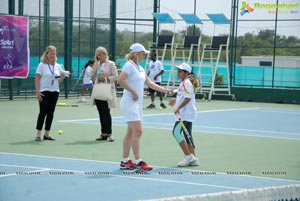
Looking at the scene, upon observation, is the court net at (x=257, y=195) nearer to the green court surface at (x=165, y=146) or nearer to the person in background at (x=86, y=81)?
the green court surface at (x=165, y=146)

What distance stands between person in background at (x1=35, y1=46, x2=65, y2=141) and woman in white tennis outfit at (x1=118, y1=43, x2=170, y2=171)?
3.52 meters

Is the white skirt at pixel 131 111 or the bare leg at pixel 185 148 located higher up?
the white skirt at pixel 131 111

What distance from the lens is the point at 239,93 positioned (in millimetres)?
29234

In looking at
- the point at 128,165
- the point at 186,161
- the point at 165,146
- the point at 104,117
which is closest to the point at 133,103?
the point at 128,165

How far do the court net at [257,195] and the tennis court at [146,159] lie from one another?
11 centimetres

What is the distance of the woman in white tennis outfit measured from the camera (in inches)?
420

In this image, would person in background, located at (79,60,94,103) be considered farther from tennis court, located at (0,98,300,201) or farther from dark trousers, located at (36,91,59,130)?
dark trousers, located at (36,91,59,130)

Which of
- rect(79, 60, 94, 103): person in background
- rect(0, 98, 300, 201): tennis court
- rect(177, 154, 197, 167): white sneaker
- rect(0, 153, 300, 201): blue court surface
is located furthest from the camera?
rect(79, 60, 94, 103): person in background

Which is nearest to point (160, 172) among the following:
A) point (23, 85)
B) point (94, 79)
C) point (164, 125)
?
point (94, 79)

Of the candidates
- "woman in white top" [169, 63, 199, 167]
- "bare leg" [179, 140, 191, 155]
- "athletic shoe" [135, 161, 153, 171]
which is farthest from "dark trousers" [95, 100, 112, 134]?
"athletic shoe" [135, 161, 153, 171]

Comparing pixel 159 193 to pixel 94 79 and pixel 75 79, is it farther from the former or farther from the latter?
pixel 75 79

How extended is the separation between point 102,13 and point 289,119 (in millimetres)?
11215

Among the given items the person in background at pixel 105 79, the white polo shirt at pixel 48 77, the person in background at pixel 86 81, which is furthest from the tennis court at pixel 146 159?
the person in background at pixel 86 81

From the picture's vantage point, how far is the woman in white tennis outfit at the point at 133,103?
10.7 m
